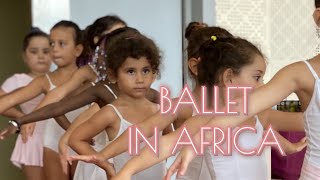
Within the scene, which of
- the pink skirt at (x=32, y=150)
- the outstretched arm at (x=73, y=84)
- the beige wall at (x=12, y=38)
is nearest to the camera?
the outstretched arm at (x=73, y=84)

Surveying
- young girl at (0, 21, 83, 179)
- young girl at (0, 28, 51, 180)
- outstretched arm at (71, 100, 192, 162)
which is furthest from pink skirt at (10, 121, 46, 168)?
outstretched arm at (71, 100, 192, 162)

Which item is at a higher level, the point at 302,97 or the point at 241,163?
the point at 302,97

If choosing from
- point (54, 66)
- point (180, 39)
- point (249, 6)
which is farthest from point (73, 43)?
point (249, 6)

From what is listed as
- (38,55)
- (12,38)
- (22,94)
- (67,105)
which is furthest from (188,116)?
(12,38)

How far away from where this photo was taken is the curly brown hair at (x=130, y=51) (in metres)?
1.30

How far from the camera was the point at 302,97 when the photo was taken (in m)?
0.92

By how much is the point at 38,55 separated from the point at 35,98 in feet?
0.50

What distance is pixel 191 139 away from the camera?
0.88 meters

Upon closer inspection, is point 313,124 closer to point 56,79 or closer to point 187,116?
point 187,116

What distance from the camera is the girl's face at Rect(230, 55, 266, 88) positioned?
1165mm

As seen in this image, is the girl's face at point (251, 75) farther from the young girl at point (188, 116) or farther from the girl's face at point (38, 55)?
the girl's face at point (38, 55)

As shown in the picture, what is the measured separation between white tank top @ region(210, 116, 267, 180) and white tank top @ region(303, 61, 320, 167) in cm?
23

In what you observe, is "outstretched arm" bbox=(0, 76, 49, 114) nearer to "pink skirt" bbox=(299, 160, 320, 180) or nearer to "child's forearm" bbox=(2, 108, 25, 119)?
"child's forearm" bbox=(2, 108, 25, 119)

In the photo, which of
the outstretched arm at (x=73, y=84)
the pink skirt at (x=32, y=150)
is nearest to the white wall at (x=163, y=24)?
the pink skirt at (x=32, y=150)
